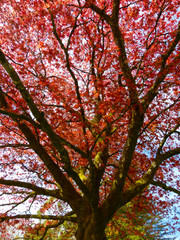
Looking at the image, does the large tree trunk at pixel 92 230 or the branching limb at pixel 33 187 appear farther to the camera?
the branching limb at pixel 33 187

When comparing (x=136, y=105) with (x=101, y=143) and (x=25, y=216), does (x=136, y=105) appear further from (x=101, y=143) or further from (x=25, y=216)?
(x=25, y=216)

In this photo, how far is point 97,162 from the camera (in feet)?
19.5

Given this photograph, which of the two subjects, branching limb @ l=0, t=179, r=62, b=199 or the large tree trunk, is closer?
the large tree trunk

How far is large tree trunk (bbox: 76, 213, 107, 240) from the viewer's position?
4258 mm

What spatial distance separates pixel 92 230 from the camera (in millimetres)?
4297

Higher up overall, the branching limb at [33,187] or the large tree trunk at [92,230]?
the branching limb at [33,187]

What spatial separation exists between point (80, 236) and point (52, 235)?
10.7m

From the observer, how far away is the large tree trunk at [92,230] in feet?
14.0

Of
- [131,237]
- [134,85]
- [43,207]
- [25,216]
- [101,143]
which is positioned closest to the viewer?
[134,85]

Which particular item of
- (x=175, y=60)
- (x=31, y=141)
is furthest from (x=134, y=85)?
(x=31, y=141)

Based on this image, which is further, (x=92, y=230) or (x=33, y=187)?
(x=33, y=187)

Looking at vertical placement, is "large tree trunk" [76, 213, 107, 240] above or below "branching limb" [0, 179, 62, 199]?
below

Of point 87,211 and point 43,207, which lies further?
point 43,207

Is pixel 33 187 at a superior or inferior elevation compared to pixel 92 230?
superior
